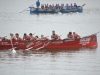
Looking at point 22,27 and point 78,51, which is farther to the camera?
point 22,27

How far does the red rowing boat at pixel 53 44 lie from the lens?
32.2 metres

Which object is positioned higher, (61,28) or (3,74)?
(61,28)

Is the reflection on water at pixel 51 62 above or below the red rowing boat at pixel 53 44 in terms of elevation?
below

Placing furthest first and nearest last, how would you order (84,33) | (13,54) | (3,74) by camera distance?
(84,33) < (13,54) < (3,74)

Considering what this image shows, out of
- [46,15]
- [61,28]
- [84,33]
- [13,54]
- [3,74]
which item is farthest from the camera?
[46,15]

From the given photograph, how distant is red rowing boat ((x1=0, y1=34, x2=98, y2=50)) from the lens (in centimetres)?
3225

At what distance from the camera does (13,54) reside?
104ft

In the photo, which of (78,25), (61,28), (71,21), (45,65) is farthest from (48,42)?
(71,21)

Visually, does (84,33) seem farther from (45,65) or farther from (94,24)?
(45,65)

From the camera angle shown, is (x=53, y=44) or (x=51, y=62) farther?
(x=53, y=44)

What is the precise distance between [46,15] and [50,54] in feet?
104

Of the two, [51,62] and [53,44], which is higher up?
[53,44]

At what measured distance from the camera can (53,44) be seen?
3288 centimetres

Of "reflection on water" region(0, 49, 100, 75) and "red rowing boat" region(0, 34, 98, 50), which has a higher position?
"red rowing boat" region(0, 34, 98, 50)
